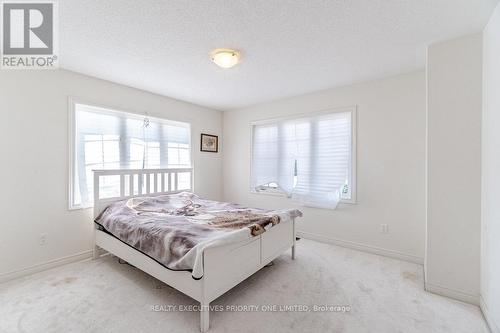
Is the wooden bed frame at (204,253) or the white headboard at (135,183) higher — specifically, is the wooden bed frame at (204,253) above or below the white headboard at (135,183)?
below

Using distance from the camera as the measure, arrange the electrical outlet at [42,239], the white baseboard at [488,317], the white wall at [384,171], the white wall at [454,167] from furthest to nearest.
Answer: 1. the white wall at [384,171]
2. the electrical outlet at [42,239]
3. the white wall at [454,167]
4. the white baseboard at [488,317]

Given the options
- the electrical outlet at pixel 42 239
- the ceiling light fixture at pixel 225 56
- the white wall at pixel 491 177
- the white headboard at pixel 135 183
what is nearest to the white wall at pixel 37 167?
the electrical outlet at pixel 42 239

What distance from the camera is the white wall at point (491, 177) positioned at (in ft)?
5.23

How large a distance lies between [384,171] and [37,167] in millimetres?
4306

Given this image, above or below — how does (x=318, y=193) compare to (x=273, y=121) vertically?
below

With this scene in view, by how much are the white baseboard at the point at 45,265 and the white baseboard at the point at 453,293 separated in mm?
3968

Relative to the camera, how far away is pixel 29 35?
1995 millimetres

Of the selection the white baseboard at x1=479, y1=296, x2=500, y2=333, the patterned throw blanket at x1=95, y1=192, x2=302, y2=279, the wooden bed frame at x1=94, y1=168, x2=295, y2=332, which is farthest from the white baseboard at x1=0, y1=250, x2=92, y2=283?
the white baseboard at x1=479, y1=296, x2=500, y2=333

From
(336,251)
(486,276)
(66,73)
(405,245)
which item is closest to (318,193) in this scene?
(336,251)

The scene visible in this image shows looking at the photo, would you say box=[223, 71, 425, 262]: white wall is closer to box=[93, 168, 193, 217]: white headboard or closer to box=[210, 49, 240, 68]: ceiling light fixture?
box=[210, 49, 240, 68]: ceiling light fixture

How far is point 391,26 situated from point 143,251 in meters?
3.01

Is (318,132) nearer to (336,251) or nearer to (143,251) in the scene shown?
(336,251)

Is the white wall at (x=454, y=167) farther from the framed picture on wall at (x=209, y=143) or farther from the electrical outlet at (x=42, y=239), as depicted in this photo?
the electrical outlet at (x=42, y=239)

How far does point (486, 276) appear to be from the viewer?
181cm
